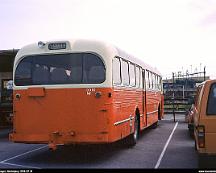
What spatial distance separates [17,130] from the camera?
10.4 meters

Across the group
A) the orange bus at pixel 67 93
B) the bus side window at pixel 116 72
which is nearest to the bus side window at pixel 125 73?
the bus side window at pixel 116 72

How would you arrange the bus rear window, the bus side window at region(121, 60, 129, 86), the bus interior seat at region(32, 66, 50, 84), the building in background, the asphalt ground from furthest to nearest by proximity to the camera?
the building in background
the bus side window at region(121, 60, 129, 86)
the bus interior seat at region(32, 66, 50, 84)
the bus rear window
the asphalt ground

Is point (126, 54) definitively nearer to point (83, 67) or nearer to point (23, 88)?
point (83, 67)

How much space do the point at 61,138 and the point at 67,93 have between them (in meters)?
1.11

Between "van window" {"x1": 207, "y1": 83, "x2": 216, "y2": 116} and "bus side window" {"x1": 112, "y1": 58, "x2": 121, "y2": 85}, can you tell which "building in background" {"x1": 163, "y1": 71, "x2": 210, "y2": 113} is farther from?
"van window" {"x1": 207, "y1": 83, "x2": 216, "y2": 116}

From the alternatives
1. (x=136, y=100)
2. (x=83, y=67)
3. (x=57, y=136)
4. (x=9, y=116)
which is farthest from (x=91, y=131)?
(x=9, y=116)

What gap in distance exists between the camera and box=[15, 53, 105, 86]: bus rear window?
10.1m

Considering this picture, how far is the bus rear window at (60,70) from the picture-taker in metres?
10.1

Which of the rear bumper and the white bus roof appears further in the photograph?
the white bus roof

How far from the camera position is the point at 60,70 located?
10289 millimetres

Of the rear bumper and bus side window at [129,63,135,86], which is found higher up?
bus side window at [129,63,135,86]

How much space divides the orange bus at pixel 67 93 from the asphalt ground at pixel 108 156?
587 mm

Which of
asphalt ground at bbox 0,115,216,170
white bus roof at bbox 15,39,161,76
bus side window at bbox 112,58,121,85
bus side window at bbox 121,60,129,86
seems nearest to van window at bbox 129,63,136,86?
bus side window at bbox 121,60,129,86

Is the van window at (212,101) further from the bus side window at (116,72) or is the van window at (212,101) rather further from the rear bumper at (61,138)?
the bus side window at (116,72)
